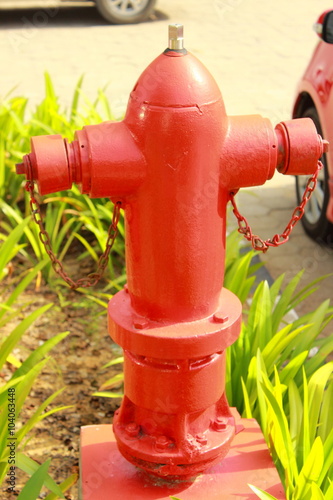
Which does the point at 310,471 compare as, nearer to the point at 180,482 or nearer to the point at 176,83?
the point at 180,482

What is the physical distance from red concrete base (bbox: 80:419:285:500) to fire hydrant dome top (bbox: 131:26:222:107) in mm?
1077

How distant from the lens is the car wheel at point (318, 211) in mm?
4184

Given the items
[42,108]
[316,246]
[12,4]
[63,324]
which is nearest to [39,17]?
[12,4]

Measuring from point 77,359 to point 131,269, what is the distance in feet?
4.79

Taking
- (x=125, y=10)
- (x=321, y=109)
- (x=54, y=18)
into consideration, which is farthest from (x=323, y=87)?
(x=54, y=18)

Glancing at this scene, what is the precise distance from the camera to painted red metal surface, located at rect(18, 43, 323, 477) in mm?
1772

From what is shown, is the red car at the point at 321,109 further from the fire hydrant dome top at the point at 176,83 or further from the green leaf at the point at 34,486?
the green leaf at the point at 34,486

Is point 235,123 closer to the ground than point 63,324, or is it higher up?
higher up

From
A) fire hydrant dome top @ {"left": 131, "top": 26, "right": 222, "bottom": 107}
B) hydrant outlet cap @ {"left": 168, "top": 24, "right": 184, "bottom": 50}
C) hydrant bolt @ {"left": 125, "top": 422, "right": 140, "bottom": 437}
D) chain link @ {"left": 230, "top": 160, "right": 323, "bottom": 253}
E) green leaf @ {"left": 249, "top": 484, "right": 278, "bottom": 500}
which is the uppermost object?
hydrant outlet cap @ {"left": 168, "top": 24, "right": 184, "bottom": 50}

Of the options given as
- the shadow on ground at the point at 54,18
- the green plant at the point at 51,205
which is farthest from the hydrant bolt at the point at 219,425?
the shadow on ground at the point at 54,18

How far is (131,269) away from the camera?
194 centimetres

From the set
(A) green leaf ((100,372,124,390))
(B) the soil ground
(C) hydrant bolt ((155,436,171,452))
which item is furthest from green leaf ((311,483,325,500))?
(A) green leaf ((100,372,124,390))

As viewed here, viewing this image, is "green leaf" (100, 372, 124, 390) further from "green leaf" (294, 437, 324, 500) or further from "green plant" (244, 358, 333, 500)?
"green leaf" (294, 437, 324, 500)

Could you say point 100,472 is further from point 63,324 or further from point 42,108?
point 42,108
